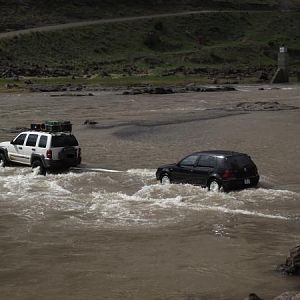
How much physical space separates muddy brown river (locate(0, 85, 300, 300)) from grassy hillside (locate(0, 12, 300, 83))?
184 ft

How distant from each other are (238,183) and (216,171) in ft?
2.55

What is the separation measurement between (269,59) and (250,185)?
8724 centimetres

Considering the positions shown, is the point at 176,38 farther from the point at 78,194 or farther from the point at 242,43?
the point at 78,194

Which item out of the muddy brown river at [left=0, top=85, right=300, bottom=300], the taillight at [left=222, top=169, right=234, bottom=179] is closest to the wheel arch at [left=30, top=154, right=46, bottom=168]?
the muddy brown river at [left=0, top=85, right=300, bottom=300]

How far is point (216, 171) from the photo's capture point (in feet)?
73.0

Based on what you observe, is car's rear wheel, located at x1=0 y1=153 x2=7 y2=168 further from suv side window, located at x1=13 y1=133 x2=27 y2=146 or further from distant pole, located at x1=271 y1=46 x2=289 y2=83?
distant pole, located at x1=271 y1=46 x2=289 y2=83

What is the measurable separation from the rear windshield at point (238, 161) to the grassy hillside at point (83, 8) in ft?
279

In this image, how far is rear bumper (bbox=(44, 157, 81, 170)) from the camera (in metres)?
26.0

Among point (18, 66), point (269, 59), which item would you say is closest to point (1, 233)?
point (18, 66)

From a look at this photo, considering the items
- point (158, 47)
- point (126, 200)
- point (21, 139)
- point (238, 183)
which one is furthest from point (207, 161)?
point (158, 47)

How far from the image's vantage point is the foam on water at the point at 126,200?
1955 centimetres

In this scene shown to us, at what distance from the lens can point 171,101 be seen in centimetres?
6375

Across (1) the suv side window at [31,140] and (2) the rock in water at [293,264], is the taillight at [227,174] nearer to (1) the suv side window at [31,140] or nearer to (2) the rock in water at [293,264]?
(2) the rock in water at [293,264]

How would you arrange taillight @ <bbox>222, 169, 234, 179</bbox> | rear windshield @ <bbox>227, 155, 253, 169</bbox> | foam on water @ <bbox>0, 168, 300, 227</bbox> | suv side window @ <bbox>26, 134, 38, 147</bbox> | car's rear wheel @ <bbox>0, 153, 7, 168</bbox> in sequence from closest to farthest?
1. foam on water @ <bbox>0, 168, 300, 227</bbox>
2. taillight @ <bbox>222, 169, 234, 179</bbox>
3. rear windshield @ <bbox>227, 155, 253, 169</bbox>
4. suv side window @ <bbox>26, 134, 38, 147</bbox>
5. car's rear wheel @ <bbox>0, 153, 7, 168</bbox>
